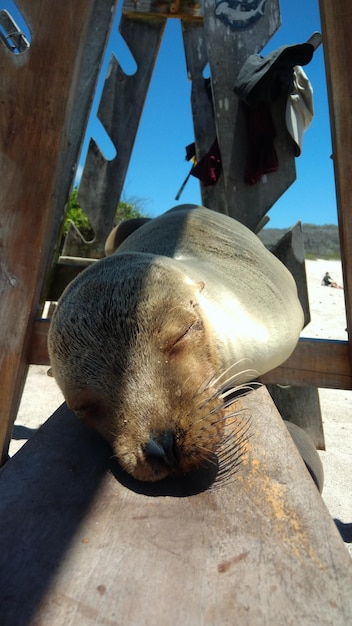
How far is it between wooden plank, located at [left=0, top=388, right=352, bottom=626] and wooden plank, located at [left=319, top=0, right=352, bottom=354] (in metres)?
1.00

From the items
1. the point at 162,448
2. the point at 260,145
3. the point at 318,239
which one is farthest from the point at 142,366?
the point at 318,239

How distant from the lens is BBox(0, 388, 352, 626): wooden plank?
0.83m

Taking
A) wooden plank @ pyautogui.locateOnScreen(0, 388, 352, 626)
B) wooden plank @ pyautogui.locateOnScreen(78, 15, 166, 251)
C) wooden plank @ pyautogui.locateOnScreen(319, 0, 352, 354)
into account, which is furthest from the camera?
wooden plank @ pyautogui.locateOnScreen(78, 15, 166, 251)

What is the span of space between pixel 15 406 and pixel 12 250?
2.09ft

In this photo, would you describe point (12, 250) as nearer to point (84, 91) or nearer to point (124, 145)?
point (84, 91)

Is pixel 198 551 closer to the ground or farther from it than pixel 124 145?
closer to the ground

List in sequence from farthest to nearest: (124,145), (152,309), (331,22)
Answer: (124,145) < (331,22) < (152,309)

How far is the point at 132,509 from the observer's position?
116cm

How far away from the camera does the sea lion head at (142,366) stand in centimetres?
125

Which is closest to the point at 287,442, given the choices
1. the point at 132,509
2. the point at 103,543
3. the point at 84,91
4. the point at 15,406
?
the point at 132,509

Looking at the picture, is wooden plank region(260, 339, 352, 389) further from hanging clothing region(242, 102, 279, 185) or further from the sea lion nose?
hanging clothing region(242, 102, 279, 185)

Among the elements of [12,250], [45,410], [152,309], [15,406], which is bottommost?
[45,410]

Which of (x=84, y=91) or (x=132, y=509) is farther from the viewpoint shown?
(x=84, y=91)

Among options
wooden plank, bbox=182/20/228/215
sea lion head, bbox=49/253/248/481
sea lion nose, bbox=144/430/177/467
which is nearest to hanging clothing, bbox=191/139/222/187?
wooden plank, bbox=182/20/228/215
